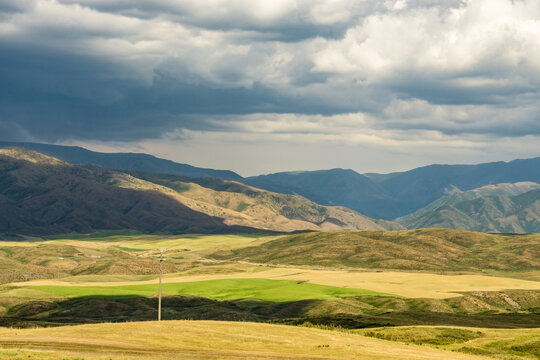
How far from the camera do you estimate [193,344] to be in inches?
3004

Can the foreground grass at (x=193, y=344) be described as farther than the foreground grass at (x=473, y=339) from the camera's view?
No

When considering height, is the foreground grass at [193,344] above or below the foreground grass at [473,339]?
above

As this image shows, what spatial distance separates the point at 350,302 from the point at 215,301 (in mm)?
42601

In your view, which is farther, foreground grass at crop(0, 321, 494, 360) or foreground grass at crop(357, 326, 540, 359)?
foreground grass at crop(357, 326, 540, 359)

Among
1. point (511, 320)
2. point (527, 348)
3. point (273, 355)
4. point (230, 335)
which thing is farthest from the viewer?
point (511, 320)

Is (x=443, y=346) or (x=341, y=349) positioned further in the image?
(x=443, y=346)

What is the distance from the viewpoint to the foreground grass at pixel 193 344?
67.1 meters

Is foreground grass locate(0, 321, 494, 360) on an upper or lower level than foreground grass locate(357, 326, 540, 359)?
upper

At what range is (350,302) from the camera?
18500cm

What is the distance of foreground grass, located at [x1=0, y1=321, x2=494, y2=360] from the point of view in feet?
220

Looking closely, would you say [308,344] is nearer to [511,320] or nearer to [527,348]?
[527,348]

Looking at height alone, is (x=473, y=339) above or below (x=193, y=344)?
below

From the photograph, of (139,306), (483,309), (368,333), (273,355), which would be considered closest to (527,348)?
(368,333)

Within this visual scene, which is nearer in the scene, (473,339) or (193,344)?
(193,344)
